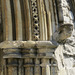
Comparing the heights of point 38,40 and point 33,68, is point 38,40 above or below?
above

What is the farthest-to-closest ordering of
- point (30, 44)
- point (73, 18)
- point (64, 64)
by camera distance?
point (73, 18), point (64, 64), point (30, 44)

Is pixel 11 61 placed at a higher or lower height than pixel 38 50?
lower

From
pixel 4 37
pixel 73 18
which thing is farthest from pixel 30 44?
pixel 73 18

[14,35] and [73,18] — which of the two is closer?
[14,35]

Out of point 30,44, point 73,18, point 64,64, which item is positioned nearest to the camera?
point 30,44

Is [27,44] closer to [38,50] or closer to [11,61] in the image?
[38,50]

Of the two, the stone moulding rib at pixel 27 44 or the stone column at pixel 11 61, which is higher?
the stone moulding rib at pixel 27 44

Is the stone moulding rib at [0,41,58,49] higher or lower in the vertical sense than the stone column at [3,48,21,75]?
higher

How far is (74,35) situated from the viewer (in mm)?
3059

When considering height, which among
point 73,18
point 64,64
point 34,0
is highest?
point 34,0

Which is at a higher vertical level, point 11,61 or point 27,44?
point 27,44

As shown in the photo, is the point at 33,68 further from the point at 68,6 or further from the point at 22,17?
the point at 68,6

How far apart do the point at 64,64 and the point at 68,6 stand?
2.19 feet

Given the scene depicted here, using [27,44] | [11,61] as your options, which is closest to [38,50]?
[27,44]
